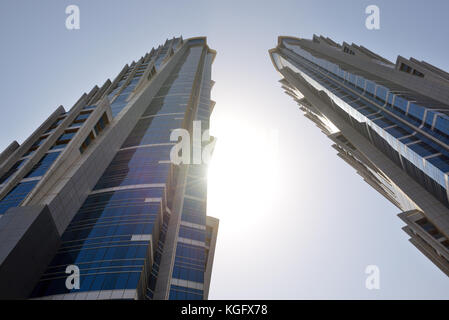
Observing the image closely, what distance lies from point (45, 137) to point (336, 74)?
282ft

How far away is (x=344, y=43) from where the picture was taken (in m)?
119

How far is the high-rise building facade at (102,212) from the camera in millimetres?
40125

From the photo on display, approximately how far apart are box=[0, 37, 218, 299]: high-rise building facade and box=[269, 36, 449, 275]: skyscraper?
42916mm

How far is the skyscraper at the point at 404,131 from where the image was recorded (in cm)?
5119

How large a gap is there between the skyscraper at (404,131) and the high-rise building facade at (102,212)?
1690 inches

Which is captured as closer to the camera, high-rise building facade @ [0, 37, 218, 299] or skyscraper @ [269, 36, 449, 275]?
high-rise building facade @ [0, 37, 218, 299]

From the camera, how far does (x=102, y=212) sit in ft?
178

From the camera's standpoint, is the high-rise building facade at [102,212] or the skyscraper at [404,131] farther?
the skyscraper at [404,131]

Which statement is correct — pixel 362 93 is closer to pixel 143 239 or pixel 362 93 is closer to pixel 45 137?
pixel 143 239

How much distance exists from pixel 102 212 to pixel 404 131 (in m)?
62.8

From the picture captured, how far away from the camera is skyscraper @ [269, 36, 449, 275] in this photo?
168ft

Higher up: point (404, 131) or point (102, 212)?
point (404, 131)
